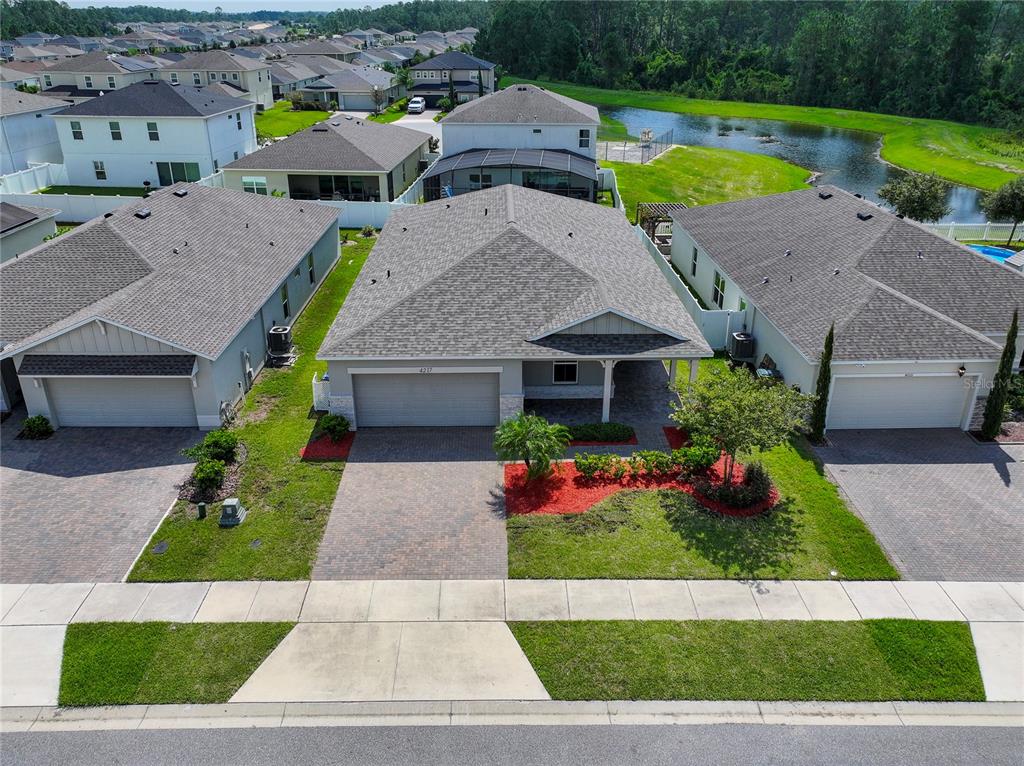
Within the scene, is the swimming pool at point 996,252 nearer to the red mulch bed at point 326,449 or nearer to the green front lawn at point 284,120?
the red mulch bed at point 326,449

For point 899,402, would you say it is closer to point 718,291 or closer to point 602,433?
point 602,433

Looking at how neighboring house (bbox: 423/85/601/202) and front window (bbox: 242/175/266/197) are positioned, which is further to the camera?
front window (bbox: 242/175/266/197)

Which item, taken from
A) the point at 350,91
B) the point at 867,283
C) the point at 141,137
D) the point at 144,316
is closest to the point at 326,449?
the point at 144,316

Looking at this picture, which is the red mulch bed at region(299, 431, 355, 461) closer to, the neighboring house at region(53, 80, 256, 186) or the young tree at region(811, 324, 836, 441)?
the young tree at region(811, 324, 836, 441)

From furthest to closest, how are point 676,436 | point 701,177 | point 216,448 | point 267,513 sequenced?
point 701,177 < point 676,436 < point 216,448 < point 267,513

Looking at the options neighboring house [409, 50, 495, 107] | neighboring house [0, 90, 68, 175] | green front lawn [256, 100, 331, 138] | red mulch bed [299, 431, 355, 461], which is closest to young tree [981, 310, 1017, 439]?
red mulch bed [299, 431, 355, 461]

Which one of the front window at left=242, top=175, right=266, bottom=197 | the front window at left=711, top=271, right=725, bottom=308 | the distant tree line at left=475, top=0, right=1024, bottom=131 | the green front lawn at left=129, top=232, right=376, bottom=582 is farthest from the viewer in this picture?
the distant tree line at left=475, top=0, right=1024, bottom=131
